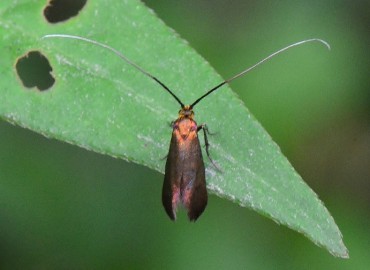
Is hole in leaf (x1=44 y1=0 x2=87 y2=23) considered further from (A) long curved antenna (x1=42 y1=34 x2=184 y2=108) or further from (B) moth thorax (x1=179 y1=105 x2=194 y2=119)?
(B) moth thorax (x1=179 y1=105 x2=194 y2=119)

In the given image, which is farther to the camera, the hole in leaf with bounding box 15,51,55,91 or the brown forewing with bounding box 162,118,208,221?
the brown forewing with bounding box 162,118,208,221

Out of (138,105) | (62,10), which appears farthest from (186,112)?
(62,10)

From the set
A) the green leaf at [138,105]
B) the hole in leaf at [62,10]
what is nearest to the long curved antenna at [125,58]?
the green leaf at [138,105]

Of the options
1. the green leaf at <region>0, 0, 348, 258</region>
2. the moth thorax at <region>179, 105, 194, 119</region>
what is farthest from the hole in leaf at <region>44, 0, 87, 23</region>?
the moth thorax at <region>179, 105, 194, 119</region>

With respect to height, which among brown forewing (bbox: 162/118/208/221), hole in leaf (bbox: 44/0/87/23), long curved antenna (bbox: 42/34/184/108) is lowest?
brown forewing (bbox: 162/118/208/221)

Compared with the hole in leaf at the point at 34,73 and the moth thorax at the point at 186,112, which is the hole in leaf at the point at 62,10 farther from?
the moth thorax at the point at 186,112

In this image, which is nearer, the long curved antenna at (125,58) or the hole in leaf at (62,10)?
the long curved antenna at (125,58)
